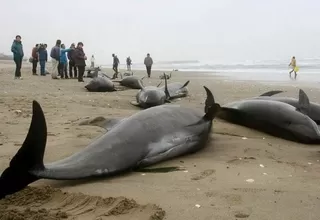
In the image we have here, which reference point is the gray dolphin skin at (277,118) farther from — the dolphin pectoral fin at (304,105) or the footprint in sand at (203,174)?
the footprint in sand at (203,174)

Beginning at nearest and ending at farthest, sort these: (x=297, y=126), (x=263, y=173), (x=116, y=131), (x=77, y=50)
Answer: (x=263, y=173) → (x=116, y=131) → (x=297, y=126) → (x=77, y=50)

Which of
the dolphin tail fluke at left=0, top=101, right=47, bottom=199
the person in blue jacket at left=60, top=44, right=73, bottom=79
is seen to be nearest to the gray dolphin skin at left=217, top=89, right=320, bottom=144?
the dolphin tail fluke at left=0, top=101, right=47, bottom=199

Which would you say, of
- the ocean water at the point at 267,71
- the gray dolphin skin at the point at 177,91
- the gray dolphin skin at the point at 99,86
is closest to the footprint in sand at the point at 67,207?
the gray dolphin skin at the point at 177,91

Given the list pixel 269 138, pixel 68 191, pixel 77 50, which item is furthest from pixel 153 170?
pixel 77 50

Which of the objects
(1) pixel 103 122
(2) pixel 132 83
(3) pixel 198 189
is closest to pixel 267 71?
(2) pixel 132 83

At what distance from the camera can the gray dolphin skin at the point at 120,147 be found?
3.01 meters

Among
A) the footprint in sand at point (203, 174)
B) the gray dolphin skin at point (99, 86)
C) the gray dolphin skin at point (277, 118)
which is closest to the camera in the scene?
the footprint in sand at point (203, 174)

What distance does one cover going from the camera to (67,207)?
321 centimetres

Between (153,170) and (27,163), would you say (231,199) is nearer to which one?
(153,170)

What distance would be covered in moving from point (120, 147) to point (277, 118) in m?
3.14

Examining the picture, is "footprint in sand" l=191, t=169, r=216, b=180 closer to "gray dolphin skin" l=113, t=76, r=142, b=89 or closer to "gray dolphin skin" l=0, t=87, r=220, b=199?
"gray dolphin skin" l=0, t=87, r=220, b=199

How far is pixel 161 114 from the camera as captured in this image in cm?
527

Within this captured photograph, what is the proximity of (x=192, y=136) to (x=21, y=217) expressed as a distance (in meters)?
2.76

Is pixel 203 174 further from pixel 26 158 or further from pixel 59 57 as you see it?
pixel 59 57
